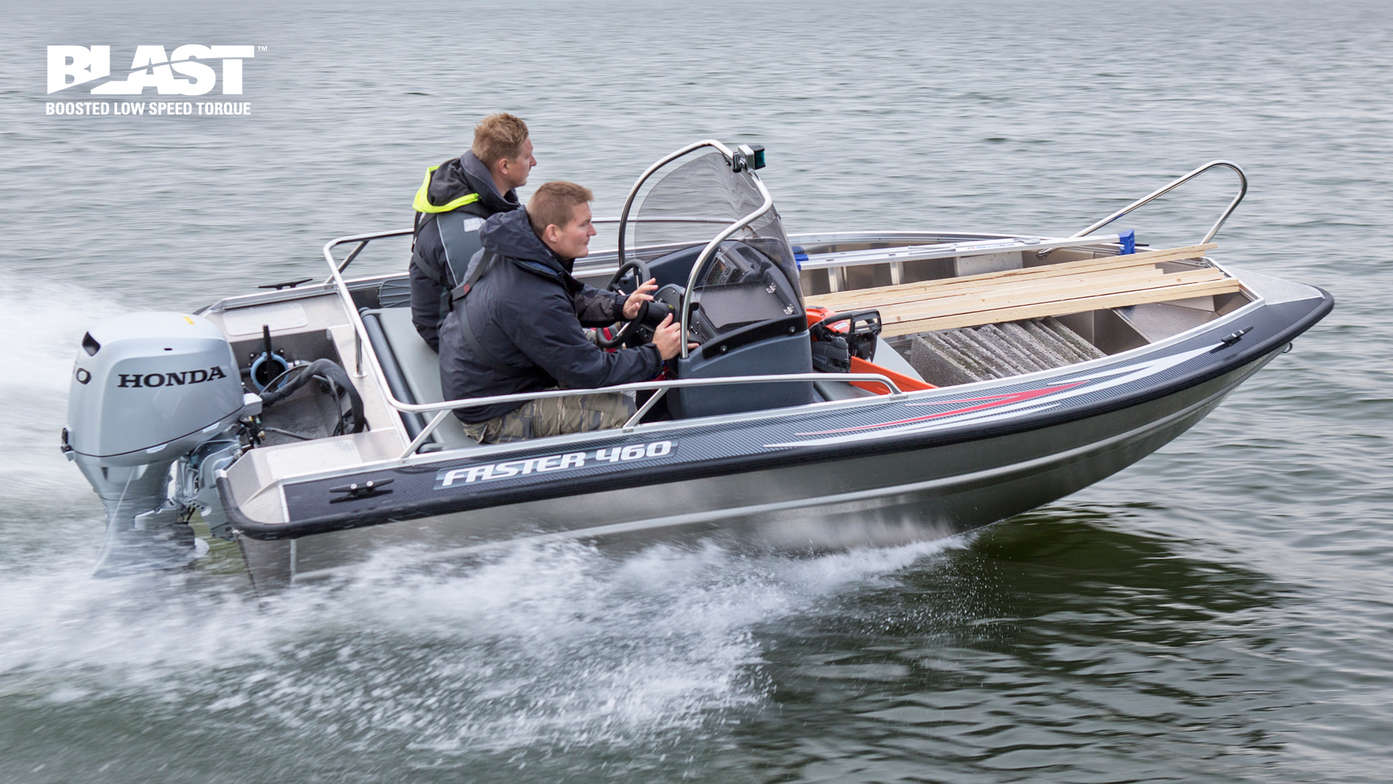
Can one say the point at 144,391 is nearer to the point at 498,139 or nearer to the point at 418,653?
the point at 418,653

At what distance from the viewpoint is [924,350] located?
5.49 meters

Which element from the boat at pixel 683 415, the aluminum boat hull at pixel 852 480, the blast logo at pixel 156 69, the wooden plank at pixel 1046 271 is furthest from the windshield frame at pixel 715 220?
the blast logo at pixel 156 69

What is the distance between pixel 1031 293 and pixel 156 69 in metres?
19.8

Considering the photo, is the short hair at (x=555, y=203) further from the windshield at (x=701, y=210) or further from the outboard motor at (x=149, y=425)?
the outboard motor at (x=149, y=425)

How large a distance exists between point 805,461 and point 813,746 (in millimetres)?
975

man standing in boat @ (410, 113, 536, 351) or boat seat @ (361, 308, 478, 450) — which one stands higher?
man standing in boat @ (410, 113, 536, 351)

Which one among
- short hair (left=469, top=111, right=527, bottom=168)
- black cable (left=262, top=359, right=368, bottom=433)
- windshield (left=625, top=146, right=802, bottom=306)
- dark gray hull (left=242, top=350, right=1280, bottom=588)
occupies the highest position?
short hair (left=469, top=111, right=527, bottom=168)

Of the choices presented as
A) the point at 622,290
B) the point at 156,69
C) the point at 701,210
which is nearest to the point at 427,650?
the point at 622,290

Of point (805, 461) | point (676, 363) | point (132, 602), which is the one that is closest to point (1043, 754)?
point (805, 461)

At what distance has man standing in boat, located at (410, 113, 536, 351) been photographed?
4691 mm

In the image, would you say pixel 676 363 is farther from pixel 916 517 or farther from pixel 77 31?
pixel 77 31

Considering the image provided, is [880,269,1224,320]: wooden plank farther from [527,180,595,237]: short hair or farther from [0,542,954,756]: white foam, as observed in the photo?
[527,180,595,237]: short hair

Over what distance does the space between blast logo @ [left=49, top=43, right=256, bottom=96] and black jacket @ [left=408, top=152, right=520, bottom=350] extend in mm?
14983

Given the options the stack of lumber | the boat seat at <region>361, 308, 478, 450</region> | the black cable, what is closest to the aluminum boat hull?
the boat seat at <region>361, 308, 478, 450</region>
